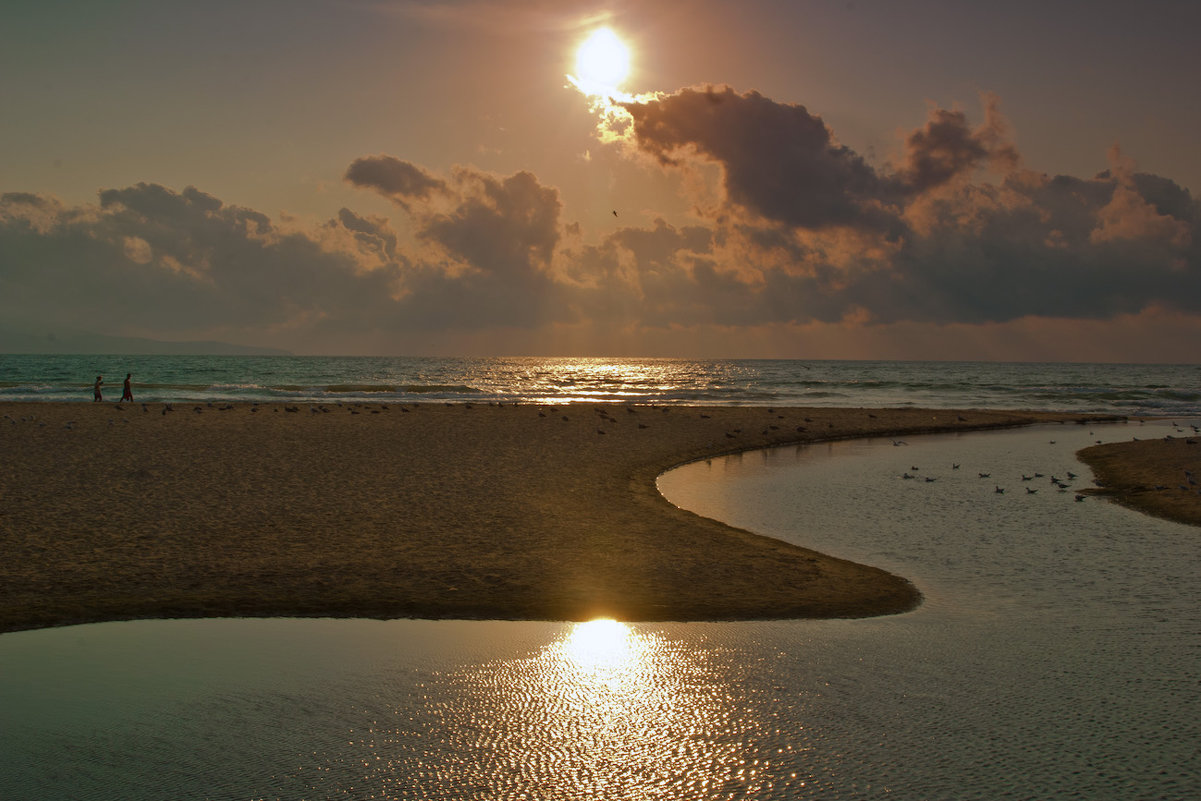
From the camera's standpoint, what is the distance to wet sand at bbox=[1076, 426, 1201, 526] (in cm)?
1842

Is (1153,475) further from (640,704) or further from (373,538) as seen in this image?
(640,704)

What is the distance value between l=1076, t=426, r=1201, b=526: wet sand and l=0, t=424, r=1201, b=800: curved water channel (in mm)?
7303

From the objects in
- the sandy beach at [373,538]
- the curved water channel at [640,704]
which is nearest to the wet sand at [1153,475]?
the sandy beach at [373,538]

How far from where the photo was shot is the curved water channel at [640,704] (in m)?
6.22

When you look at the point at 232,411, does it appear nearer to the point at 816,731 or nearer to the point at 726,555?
the point at 726,555

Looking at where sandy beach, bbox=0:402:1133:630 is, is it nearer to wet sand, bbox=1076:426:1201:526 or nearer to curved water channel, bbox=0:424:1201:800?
curved water channel, bbox=0:424:1201:800

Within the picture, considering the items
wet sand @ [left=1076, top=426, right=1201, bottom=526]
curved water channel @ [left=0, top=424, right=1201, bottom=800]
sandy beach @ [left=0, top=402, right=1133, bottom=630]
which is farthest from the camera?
wet sand @ [left=1076, top=426, right=1201, bottom=526]

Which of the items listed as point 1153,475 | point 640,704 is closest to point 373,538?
point 640,704

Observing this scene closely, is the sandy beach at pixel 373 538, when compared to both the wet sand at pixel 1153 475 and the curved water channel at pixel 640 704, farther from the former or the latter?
the wet sand at pixel 1153 475

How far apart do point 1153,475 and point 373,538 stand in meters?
20.3

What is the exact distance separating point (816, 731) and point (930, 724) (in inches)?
38.8

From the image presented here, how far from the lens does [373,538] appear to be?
14000mm

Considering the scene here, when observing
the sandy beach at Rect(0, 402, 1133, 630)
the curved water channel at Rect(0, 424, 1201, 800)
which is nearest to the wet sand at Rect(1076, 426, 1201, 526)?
the sandy beach at Rect(0, 402, 1133, 630)

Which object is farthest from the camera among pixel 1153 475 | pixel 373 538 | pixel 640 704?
pixel 1153 475
